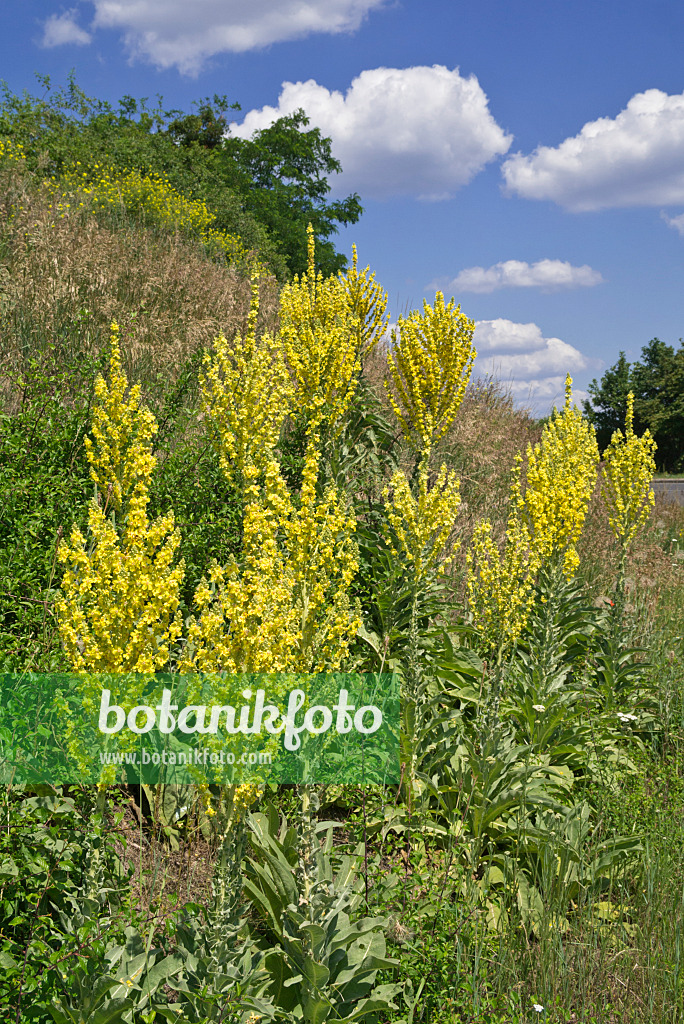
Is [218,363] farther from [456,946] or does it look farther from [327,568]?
[456,946]

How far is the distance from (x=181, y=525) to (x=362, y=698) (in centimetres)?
162

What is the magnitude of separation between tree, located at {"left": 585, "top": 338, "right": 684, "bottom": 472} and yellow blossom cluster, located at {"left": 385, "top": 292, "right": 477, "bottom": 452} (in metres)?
34.9

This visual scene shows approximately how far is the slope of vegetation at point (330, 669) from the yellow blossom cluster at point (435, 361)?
0.09 ft

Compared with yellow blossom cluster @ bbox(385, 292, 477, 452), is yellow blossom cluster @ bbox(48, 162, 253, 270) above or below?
above

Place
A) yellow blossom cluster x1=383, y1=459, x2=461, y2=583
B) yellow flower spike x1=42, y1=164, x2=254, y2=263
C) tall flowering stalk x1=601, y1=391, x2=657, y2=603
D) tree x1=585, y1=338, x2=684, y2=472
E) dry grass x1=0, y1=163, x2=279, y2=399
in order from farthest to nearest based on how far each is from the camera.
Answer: tree x1=585, y1=338, x2=684, y2=472 → yellow flower spike x1=42, y1=164, x2=254, y2=263 → dry grass x1=0, y1=163, x2=279, y2=399 → tall flowering stalk x1=601, y1=391, x2=657, y2=603 → yellow blossom cluster x1=383, y1=459, x2=461, y2=583

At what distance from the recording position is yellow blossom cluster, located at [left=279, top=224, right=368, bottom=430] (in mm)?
5172

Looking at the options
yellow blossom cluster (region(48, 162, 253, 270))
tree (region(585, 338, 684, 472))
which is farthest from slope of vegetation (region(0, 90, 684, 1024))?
tree (region(585, 338, 684, 472))

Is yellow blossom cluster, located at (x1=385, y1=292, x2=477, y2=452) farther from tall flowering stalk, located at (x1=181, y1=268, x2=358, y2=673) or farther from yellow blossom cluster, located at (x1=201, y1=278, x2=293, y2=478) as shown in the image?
tall flowering stalk, located at (x1=181, y1=268, x2=358, y2=673)

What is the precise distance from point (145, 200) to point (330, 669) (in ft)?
45.7

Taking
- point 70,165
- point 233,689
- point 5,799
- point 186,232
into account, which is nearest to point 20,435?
point 5,799

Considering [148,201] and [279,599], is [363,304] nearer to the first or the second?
[279,599]

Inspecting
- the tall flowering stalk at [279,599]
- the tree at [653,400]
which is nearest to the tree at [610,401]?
the tree at [653,400]

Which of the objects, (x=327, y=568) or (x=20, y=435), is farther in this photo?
(x=20, y=435)

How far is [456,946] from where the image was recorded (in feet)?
8.45
